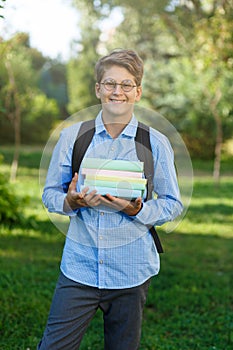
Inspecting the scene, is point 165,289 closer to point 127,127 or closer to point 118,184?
point 127,127

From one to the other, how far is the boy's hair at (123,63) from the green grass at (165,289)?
2.83 ft

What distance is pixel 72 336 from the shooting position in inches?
A: 85.5

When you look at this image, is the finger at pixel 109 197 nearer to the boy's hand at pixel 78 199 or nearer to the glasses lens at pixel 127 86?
the boy's hand at pixel 78 199

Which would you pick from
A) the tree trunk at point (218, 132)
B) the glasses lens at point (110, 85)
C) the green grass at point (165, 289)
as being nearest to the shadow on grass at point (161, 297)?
the green grass at point (165, 289)

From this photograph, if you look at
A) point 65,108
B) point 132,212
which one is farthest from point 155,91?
point 132,212

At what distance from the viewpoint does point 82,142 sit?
2184mm

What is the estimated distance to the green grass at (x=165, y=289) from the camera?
12.6 ft

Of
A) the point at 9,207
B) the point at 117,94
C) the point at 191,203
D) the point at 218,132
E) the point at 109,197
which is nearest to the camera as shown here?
the point at 109,197

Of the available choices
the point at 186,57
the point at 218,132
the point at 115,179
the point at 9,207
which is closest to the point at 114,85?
the point at 115,179

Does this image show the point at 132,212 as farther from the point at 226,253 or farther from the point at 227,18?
the point at 227,18

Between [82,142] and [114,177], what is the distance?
261 millimetres

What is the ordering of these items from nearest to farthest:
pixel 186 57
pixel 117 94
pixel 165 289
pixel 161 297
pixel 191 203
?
pixel 117 94 → pixel 161 297 → pixel 165 289 → pixel 191 203 → pixel 186 57

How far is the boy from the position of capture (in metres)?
2.15

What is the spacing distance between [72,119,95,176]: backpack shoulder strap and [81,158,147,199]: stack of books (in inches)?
4.0
